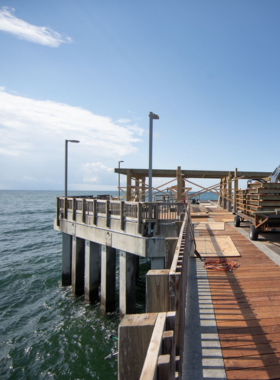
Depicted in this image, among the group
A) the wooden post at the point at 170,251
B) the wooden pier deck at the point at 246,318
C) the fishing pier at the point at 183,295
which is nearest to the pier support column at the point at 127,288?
the fishing pier at the point at 183,295

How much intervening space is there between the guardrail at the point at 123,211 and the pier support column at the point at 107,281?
1468 millimetres

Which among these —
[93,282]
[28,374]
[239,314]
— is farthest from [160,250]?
[28,374]

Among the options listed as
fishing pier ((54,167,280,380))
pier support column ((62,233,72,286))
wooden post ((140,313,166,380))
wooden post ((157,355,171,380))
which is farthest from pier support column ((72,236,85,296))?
wooden post ((157,355,171,380))

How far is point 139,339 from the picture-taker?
5.72 ft

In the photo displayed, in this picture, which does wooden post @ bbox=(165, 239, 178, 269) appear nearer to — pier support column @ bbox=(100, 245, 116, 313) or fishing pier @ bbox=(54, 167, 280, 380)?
fishing pier @ bbox=(54, 167, 280, 380)

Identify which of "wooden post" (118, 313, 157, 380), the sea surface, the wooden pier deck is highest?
"wooden post" (118, 313, 157, 380)

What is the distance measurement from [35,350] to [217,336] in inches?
338

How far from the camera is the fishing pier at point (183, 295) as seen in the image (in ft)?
5.86

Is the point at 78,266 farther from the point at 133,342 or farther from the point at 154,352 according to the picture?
the point at 154,352

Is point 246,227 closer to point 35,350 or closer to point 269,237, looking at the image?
point 269,237

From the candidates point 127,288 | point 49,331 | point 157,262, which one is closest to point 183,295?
point 157,262

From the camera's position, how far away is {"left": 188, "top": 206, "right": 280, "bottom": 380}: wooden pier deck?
125 inches

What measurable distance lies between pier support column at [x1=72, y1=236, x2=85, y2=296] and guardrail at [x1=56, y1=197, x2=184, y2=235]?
1.57 m

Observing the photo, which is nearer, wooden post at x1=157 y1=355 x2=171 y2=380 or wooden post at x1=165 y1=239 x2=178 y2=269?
wooden post at x1=157 y1=355 x2=171 y2=380
